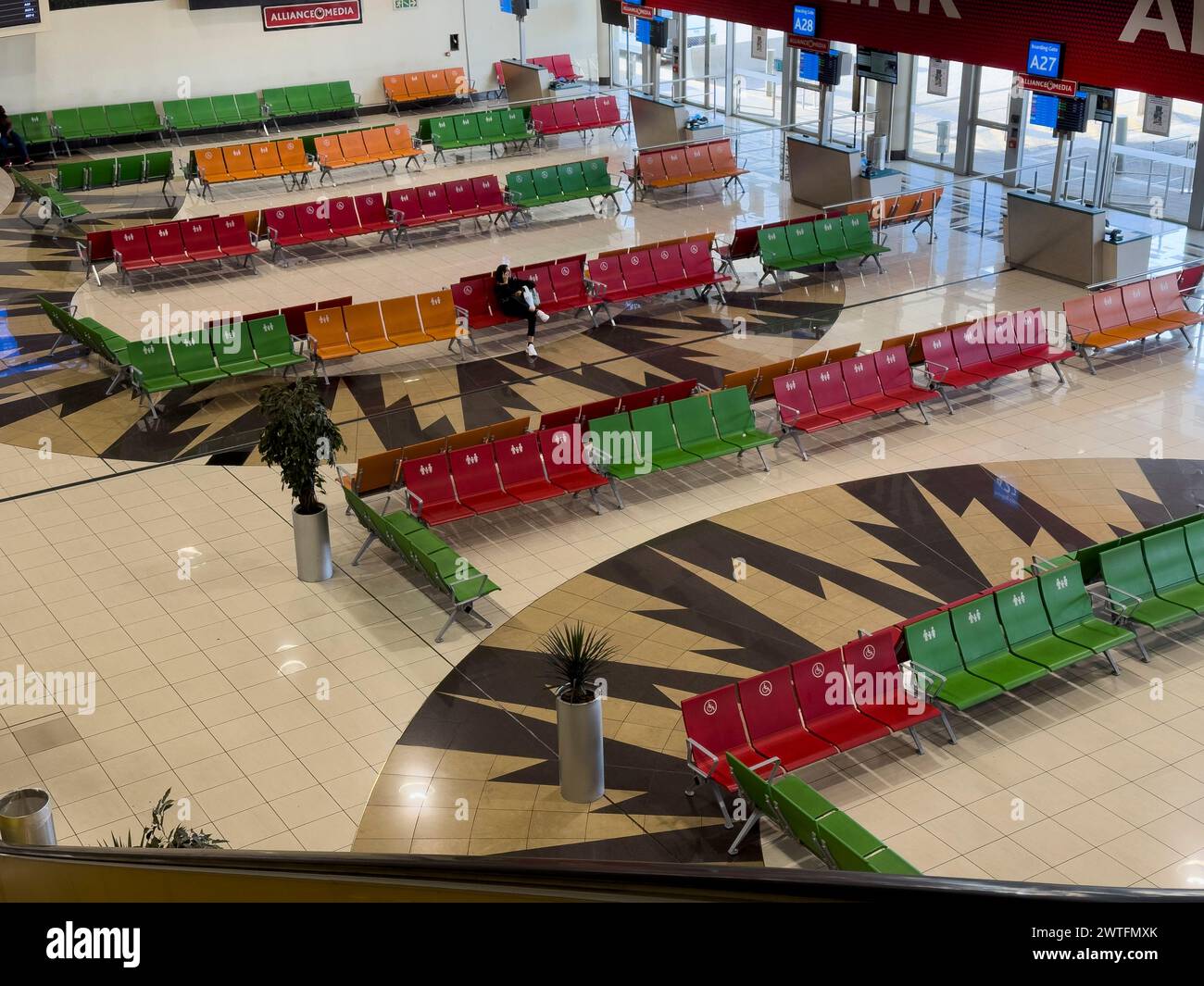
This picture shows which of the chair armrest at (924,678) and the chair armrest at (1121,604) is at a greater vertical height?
the chair armrest at (1121,604)

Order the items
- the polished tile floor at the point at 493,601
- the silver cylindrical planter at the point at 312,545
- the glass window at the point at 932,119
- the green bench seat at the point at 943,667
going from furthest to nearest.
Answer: the glass window at the point at 932,119
the silver cylindrical planter at the point at 312,545
the green bench seat at the point at 943,667
the polished tile floor at the point at 493,601

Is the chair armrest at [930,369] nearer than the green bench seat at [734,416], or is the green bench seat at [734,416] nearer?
the green bench seat at [734,416]

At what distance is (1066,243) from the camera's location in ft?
54.6

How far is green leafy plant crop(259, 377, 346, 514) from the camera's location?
32.0ft

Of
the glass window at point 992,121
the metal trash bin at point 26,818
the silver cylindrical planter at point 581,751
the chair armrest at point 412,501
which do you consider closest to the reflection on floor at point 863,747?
the silver cylindrical planter at point 581,751

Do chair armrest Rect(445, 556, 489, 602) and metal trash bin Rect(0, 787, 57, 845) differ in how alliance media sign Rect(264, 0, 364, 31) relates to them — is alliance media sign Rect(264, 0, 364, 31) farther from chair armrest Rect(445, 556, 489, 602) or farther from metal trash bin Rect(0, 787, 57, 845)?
metal trash bin Rect(0, 787, 57, 845)

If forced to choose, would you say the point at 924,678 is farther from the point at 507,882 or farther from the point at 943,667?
the point at 507,882

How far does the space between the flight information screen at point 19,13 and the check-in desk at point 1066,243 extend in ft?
42.6

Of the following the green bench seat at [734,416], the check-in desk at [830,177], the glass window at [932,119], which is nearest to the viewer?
the green bench seat at [734,416]

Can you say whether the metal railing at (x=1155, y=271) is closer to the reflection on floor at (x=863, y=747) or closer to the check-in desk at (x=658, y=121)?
the reflection on floor at (x=863, y=747)

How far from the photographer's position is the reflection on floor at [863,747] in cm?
759

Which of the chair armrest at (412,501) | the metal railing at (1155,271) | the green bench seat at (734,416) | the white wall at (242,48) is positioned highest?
the white wall at (242,48)
